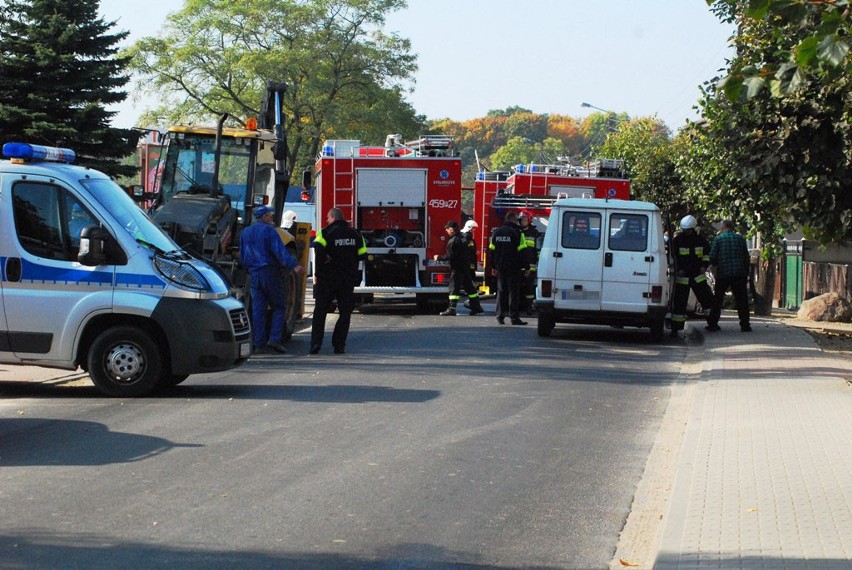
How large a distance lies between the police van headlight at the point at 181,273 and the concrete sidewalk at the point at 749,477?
15.3 ft

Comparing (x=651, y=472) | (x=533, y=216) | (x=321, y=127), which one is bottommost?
(x=651, y=472)

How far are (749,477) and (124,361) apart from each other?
618cm

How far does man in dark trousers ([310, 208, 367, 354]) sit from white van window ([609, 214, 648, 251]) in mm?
4610

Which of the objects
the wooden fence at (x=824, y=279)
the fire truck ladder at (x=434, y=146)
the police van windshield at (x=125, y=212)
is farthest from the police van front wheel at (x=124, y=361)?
the wooden fence at (x=824, y=279)

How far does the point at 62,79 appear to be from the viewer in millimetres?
32875

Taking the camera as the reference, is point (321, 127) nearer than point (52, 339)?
No

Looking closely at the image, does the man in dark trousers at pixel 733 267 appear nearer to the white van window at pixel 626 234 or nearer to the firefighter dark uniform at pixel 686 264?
the firefighter dark uniform at pixel 686 264

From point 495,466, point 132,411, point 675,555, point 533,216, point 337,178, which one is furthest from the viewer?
point 533,216

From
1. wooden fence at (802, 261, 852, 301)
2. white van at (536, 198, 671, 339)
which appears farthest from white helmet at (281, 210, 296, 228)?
wooden fence at (802, 261, 852, 301)

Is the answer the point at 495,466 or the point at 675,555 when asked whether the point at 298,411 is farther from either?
the point at 675,555

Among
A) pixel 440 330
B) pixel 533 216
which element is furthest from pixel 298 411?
pixel 533 216

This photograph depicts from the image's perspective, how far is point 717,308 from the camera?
70.3 feet

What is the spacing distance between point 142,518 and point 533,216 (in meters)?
21.9

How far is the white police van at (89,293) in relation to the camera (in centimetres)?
1190
